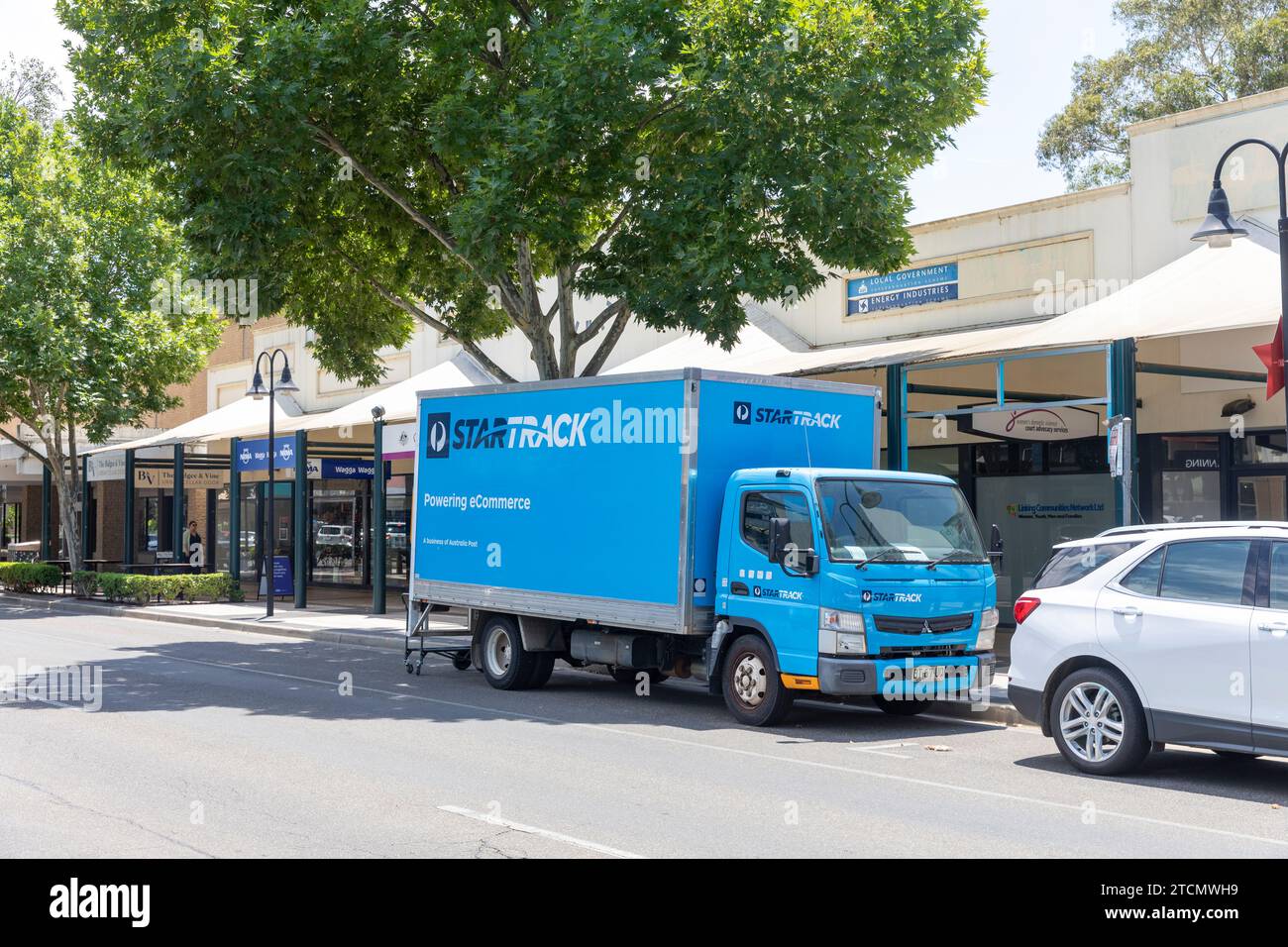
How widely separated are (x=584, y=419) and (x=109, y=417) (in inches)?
837

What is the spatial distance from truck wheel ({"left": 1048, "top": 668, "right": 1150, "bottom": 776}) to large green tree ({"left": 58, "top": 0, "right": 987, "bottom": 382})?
7.64 m

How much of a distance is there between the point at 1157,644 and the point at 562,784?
420 cm

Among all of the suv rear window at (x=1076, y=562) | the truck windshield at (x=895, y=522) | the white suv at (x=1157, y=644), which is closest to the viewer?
the white suv at (x=1157, y=644)

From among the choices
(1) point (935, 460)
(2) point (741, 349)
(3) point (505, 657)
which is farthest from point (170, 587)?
(1) point (935, 460)

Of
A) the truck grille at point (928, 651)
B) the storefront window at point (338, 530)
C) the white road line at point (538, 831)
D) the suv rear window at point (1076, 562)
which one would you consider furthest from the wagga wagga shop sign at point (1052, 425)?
the storefront window at point (338, 530)

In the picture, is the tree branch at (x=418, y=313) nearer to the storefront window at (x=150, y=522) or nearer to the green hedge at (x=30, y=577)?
the green hedge at (x=30, y=577)

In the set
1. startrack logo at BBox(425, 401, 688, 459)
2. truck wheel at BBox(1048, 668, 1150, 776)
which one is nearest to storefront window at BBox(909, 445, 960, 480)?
startrack logo at BBox(425, 401, 688, 459)

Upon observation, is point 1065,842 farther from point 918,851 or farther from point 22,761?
point 22,761

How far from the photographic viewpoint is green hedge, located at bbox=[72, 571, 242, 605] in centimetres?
2925

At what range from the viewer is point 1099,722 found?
9641 millimetres

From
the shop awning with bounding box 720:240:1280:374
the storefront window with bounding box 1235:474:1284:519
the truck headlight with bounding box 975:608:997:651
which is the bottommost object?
the truck headlight with bounding box 975:608:997:651

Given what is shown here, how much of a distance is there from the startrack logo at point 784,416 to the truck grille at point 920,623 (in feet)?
8.32

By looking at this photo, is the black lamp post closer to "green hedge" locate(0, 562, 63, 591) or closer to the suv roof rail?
the suv roof rail

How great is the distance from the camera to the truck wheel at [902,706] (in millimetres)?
13148
